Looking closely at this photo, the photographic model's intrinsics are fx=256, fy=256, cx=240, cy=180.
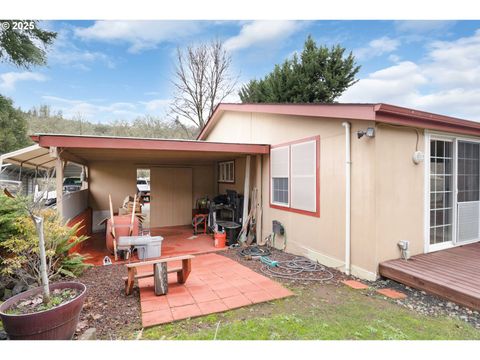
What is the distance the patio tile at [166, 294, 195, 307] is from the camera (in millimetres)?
3297

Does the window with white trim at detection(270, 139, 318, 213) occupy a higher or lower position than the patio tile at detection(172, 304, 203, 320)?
higher

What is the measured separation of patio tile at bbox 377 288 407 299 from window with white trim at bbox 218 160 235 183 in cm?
552

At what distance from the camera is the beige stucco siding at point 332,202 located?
4059mm

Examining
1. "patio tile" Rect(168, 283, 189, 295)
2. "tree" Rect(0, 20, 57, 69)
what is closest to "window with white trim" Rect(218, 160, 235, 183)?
"patio tile" Rect(168, 283, 189, 295)

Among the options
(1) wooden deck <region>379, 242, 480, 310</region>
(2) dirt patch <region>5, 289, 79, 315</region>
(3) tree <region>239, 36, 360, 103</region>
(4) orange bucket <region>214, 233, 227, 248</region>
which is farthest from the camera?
(3) tree <region>239, 36, 360, 103</region>

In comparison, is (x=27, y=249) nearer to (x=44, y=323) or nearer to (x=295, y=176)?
(x=44, y=323)

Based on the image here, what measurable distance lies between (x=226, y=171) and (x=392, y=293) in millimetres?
6370

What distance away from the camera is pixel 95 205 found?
8.80 meters

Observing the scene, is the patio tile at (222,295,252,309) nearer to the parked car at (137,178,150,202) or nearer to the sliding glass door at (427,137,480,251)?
the sliding glass door at (427,137,480,251)

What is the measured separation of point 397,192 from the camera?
4.21 m

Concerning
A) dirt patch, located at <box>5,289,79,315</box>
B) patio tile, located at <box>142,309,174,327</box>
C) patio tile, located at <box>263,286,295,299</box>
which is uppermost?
dirt patch, located at <box>5,289,79,315</box>
